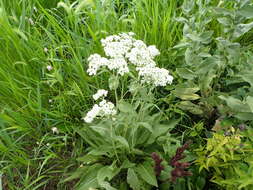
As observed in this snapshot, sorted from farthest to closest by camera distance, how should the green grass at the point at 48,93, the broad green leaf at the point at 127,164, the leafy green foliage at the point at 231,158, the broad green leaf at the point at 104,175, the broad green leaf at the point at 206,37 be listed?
the green grass at the point at 48,93
the broad green leaf at the point at 206,37
the broad green leaf at the point at 127,164
the broad green leaf at the point at 104,175
the leafy green foliage at the point at 231,158

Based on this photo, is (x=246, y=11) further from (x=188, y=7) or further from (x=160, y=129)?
(x=160, y=129)

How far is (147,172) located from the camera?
1.74 metres

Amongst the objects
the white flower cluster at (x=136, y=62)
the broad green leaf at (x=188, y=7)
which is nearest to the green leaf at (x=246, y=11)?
the broad green leaf at (x=188, y=7)

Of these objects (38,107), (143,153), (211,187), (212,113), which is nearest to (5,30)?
(38,107)

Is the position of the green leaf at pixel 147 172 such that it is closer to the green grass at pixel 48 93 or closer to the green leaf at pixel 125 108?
the green leaf at pixel 125 108

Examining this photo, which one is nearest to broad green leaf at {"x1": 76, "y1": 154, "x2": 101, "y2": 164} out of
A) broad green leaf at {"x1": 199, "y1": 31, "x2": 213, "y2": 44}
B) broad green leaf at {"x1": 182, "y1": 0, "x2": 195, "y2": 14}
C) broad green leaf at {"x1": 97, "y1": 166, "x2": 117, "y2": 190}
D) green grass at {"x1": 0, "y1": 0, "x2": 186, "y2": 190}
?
broad green leaf at {"x1": 97, "y1": 166, "x2": 117, "y2": 190}

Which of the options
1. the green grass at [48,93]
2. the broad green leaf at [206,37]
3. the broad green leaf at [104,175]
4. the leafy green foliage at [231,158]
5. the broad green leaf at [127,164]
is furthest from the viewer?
the green grass at [48,93]

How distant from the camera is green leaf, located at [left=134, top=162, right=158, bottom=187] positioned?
5.49 ft

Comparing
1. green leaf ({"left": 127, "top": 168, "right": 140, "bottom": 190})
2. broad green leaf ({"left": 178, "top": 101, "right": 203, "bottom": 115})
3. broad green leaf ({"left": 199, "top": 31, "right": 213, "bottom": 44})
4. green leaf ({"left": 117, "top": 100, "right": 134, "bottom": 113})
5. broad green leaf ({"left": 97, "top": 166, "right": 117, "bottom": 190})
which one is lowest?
green leaf ({"left": 127, "top": 168, "right": 140, "bottom": 190})

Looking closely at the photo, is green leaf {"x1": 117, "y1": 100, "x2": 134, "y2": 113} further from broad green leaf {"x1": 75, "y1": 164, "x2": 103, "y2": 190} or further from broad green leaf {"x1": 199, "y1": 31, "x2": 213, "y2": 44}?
broad green leaf {"x1": 199, "y1": 31, "x2": 213, "y2": 44}

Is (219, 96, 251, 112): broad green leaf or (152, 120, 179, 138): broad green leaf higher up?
(219, 96, 251, 112): broad green leaf

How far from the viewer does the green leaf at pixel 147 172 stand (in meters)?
1.67

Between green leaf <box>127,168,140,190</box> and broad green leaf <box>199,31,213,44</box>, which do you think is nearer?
green leaf <box>127,168,140,190</box>

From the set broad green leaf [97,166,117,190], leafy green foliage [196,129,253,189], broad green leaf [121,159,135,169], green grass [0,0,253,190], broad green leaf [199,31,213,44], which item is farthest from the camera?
green grass [0,0,253,190]
